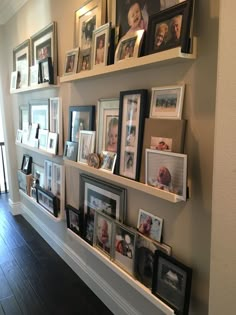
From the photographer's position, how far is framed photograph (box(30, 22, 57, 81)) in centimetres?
214

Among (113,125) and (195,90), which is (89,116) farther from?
(195,90)

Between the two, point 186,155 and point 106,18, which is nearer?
point 186,155

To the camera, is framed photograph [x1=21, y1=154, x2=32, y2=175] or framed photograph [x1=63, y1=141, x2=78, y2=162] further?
framed photograph [x1=21, y1=154, x2=32, y2=175]

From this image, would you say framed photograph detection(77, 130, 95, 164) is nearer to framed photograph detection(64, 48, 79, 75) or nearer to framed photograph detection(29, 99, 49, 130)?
framed photograph detection(64, 48, 79, 75)

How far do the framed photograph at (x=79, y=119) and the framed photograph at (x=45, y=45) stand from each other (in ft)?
1.39

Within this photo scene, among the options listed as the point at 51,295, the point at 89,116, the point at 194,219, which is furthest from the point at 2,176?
the point at 194,219

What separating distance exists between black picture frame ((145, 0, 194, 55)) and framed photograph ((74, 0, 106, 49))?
48 centimetres

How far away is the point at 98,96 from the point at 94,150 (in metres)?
0.35

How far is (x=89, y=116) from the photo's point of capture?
5.93ft

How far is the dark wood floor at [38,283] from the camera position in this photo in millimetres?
1919

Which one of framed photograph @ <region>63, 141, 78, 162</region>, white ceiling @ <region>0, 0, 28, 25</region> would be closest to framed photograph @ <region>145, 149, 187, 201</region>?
framed photograph @ <region>63, 141, 78, 162</region>

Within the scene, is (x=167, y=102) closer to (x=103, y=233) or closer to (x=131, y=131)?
(x=131, y=131)

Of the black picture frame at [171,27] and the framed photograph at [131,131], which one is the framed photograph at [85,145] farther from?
the black picture frame at [171,27]

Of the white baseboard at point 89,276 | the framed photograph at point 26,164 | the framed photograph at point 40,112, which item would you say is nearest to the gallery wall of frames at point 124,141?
the framed photograph at point 40,112
